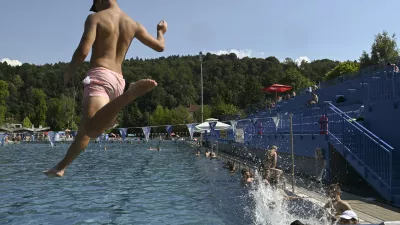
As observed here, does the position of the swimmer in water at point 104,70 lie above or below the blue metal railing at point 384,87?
below

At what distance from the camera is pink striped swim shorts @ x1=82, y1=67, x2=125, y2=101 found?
3514 mm

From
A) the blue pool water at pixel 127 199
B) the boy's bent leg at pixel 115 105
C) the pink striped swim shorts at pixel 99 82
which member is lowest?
the blue pool water at pixel 127 199

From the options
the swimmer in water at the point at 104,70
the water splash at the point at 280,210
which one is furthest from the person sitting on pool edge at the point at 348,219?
the swimmer in water at the point at 104,70

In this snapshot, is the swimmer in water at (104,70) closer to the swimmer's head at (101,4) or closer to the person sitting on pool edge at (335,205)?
the swimmer's head at (101,4)

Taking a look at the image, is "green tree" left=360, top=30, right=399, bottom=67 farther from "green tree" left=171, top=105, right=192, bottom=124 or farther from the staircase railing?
"green tree" left=171, top=105, right=192, bottom=124

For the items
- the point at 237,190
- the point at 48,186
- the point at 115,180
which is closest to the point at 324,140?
the point at 237,190

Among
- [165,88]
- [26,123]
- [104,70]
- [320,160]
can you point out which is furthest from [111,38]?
[165,88]

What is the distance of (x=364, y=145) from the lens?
13.1m

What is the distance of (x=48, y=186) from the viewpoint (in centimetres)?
1959

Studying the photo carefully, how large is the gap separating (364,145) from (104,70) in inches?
445

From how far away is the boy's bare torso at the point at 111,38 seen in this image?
3521 mm

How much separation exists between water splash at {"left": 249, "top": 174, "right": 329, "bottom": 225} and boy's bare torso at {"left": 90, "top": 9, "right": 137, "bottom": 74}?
7181mm

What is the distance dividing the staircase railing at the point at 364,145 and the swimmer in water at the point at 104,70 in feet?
31.7

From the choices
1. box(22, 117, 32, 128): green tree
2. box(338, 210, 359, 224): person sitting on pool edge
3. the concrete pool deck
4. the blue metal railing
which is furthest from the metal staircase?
box(22, 117, 32, 128): green tree
